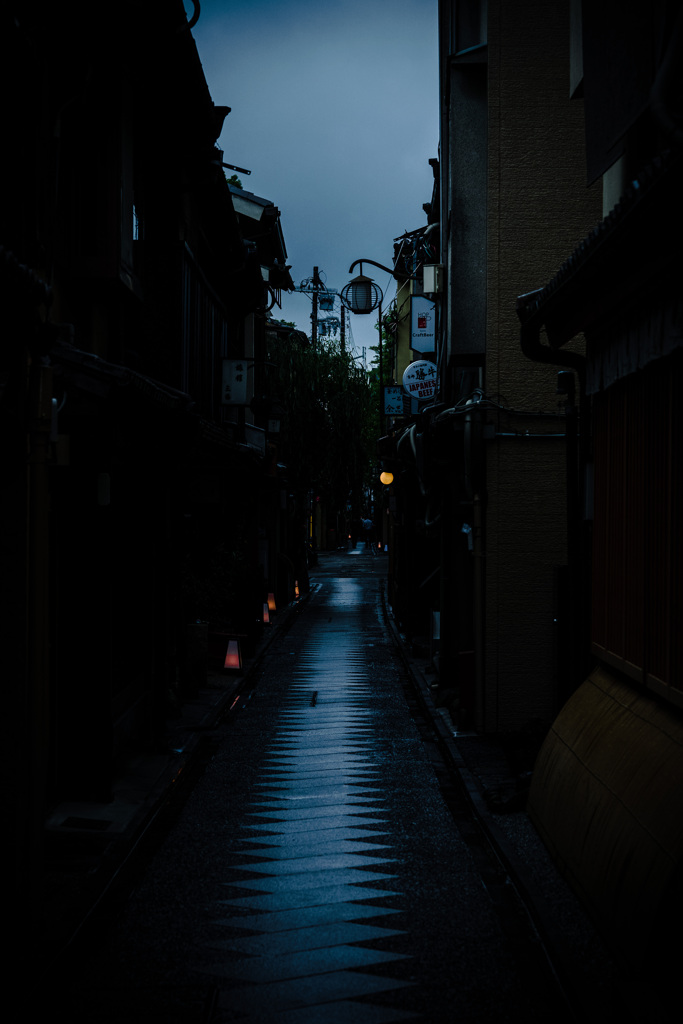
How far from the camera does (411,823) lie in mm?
9469

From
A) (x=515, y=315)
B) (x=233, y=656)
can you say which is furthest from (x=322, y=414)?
(x=515, y=315)

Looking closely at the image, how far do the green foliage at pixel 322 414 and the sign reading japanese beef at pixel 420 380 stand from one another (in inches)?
665

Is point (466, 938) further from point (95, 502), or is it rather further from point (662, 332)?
point (95, 502)

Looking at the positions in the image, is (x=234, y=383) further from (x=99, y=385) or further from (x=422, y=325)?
(x=99, y=385)

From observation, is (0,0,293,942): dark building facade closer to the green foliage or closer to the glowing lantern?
the glowing lantern

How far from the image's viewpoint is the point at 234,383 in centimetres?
2108

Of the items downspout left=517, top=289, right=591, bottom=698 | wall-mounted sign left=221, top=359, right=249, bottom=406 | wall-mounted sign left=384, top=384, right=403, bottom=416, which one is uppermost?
wall-mounted sign left=384, top=384, right=403, bottom=416

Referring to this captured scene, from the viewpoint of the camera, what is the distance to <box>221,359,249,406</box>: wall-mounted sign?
2098cm

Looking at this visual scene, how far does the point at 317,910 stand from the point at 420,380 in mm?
15183

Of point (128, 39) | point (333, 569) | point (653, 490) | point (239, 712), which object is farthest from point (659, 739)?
point (333, 569)

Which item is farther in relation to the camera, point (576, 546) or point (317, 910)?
point (576, 546)

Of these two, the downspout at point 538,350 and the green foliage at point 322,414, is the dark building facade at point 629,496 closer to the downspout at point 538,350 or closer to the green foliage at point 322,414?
the downspout at point 538,350

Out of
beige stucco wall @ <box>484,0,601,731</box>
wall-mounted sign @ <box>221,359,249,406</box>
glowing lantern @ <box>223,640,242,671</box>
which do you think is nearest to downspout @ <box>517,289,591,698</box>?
beige stucco wall @ <box>484,0,601,731</box>

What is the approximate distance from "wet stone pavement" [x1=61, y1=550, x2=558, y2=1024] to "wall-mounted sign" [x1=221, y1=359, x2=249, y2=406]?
31.0 feet
